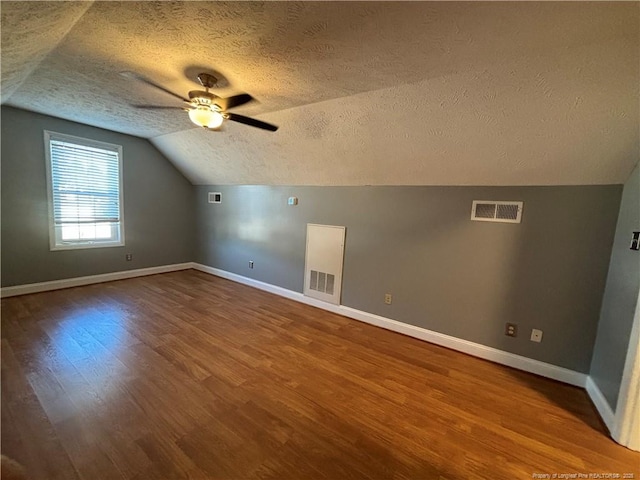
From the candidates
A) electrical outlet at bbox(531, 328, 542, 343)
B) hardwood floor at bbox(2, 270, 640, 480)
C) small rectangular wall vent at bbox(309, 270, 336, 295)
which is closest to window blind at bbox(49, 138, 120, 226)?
hardwood floor at bbox(2, 270, 640, 480)

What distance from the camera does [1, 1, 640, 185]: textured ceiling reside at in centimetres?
131

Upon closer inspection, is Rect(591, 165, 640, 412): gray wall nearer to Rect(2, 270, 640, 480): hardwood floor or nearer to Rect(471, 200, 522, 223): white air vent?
Rect(2, 270, 640, 480): hardwood floor

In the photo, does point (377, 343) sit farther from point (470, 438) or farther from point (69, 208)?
point (69, 208)

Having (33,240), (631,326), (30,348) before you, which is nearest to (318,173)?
(631,326)

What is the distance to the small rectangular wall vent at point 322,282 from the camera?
3.62 m

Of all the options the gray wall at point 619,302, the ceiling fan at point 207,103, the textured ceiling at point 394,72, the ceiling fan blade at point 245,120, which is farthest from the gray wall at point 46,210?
the gray wall at point 619,302

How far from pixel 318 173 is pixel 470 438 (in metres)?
2.94

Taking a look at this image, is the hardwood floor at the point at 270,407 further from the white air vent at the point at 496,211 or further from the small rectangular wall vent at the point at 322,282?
the white air vent at the point at 496,211

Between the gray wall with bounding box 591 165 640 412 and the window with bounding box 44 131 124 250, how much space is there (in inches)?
243

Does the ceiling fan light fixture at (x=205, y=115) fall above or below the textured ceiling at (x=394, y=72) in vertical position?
below

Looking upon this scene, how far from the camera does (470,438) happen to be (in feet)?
5.49

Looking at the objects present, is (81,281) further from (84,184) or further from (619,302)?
(619,302)

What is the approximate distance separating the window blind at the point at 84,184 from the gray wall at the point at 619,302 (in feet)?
A: 20.3

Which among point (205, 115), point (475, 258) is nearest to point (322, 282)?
point (475, 258)
